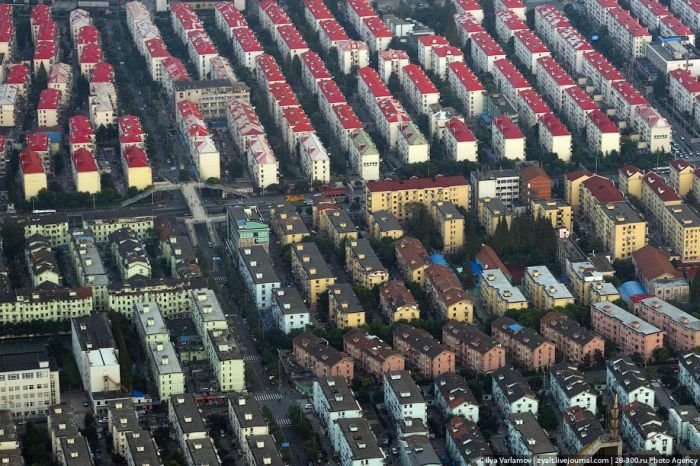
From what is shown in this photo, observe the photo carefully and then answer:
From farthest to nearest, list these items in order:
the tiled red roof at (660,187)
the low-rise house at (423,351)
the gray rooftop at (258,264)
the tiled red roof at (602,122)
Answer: the tiled red roof at (602,122) → the tiled red roof at (660,187) → the gray rooftop at (258,264) → the low-rise house at (423,351)

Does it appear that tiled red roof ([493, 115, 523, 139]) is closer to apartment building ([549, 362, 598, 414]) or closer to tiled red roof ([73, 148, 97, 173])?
tiled red roof ([73, 148, 97, 173])

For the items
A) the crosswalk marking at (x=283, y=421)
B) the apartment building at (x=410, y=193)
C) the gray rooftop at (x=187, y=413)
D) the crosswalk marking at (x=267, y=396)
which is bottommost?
the crosswalk marking at (x=283, y=421)

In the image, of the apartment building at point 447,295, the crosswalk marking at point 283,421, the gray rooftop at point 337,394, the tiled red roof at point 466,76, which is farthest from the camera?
the tiled red roof at point 466,76

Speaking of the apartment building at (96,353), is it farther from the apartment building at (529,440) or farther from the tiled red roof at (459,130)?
the tiled red roof at (459,130)

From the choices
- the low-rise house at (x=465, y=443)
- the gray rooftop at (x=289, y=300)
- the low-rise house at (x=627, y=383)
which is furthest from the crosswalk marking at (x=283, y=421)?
the low-rise house at (x=627, y=383)

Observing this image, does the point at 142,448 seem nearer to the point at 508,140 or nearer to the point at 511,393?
the point at 511,393

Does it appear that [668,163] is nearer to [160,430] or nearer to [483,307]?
[483,307]
